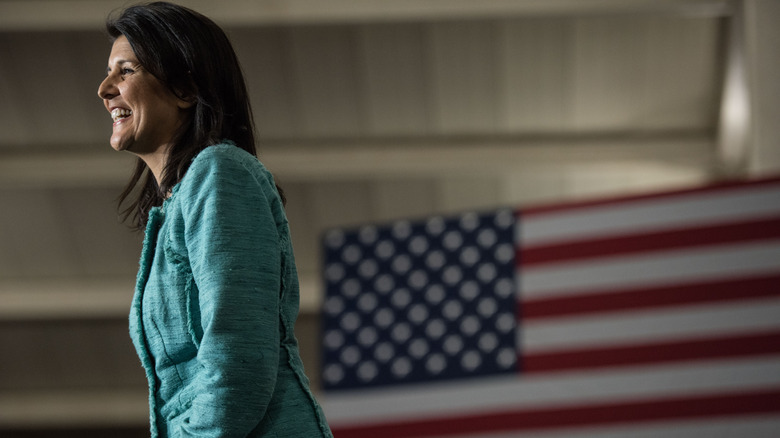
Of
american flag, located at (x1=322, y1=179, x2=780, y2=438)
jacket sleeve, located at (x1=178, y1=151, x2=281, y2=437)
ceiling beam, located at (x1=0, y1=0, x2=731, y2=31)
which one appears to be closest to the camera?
jacket sleeve, located at (x1=178, y1=151, x2=281, y2=437)

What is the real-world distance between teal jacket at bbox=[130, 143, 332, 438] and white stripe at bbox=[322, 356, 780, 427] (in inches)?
129

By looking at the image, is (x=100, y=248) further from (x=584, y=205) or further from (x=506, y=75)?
(x=584, y=205)

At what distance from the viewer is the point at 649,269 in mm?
4160

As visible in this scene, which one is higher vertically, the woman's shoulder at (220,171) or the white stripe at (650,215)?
the woman's shoulder at (220,171)

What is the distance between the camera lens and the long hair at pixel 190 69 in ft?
3.66

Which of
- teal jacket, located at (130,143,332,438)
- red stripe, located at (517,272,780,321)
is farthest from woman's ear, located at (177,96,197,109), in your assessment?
red stripe, located at (517,272,780,321)

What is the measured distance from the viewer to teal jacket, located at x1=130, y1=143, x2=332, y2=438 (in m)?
0.93

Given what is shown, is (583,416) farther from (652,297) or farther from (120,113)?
(120,113)

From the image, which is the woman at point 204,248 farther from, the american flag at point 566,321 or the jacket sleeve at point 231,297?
the american flag at point 566,321

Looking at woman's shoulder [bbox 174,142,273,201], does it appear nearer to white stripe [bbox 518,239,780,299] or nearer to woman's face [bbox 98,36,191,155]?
woman's face [bbox 98,36,191,155]

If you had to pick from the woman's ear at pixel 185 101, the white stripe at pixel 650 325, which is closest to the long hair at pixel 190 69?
the woman's ear at pixel 185 101

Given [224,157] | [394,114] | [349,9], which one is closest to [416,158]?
[394,114]

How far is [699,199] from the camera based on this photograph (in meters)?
4.12

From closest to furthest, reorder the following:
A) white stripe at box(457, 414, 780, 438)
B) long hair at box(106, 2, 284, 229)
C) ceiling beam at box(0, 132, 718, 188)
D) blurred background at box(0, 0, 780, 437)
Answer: long hair at box(106, 2, 284, 229), white stripe at box(457, 414, 780, 438), blurred background at box(0, 0, 780, 437), ceiling beam at box(0, 132, 718, 188)
